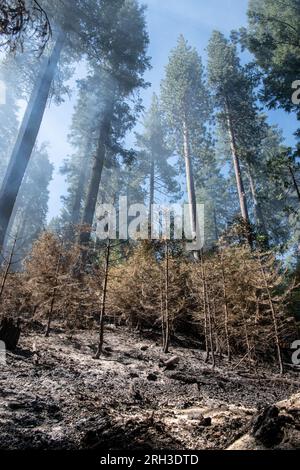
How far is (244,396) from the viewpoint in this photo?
238 inches

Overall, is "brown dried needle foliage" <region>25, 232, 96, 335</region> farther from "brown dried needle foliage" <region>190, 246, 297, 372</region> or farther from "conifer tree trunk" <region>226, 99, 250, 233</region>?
"conifer tree trunk" <region>226, 99, 250, 233</region>

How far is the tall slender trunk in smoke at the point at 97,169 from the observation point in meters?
16.1

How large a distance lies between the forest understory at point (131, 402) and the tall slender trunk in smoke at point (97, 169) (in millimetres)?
7295

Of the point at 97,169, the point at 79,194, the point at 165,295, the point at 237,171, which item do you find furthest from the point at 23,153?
the point at 237,171

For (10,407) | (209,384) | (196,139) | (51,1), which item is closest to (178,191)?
(196,139)

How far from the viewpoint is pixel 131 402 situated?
15.1ft

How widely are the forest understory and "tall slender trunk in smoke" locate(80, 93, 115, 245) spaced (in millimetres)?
7295

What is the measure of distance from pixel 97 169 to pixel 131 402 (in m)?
14.4

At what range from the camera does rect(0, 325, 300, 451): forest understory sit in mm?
2719

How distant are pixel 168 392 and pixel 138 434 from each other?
9.20ft

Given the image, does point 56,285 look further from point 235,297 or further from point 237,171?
point 237,171

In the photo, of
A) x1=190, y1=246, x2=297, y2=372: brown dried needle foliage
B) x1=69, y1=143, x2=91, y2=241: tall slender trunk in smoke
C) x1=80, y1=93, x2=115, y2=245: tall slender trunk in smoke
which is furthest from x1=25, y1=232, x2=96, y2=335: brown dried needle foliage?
x1=69, y1=143, x2=91, y2=241: tall slender trunk in smoke

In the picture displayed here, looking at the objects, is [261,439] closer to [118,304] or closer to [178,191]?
[118,304]

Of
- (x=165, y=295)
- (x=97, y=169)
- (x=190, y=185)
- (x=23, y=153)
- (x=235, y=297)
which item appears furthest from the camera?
(x=190, y=185)
